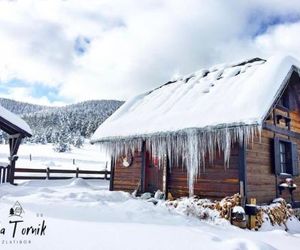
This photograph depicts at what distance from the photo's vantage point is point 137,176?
12.8 m

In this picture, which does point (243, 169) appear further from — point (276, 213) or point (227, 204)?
point (276, 213)

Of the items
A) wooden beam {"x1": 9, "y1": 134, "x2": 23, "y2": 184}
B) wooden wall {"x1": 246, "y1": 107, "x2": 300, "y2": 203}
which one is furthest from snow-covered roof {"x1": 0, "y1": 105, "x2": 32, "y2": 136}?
wooden wall {"x1": 246, "y1": 107, "x2": 300, "y2": 203}

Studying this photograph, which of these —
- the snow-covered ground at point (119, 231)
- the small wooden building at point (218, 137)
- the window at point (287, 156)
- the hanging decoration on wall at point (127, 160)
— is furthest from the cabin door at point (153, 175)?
the window at point (287, 156)

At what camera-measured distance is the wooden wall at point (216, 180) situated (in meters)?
9.74

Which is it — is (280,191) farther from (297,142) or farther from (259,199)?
(297,142)

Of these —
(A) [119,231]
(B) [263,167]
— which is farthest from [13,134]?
(B) [263,167]

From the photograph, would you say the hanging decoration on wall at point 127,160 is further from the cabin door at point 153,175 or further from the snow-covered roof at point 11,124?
the snow-covered roof at point 11,124

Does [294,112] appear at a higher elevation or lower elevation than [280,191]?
higher

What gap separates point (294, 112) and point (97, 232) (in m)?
10.5

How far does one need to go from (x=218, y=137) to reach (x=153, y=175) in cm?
364

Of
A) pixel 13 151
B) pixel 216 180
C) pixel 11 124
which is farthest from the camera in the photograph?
pixel 13 151

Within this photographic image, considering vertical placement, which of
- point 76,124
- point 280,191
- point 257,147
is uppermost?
point 76,124

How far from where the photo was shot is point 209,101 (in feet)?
35.4

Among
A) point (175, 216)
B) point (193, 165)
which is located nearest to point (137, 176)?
point (193, 165)
